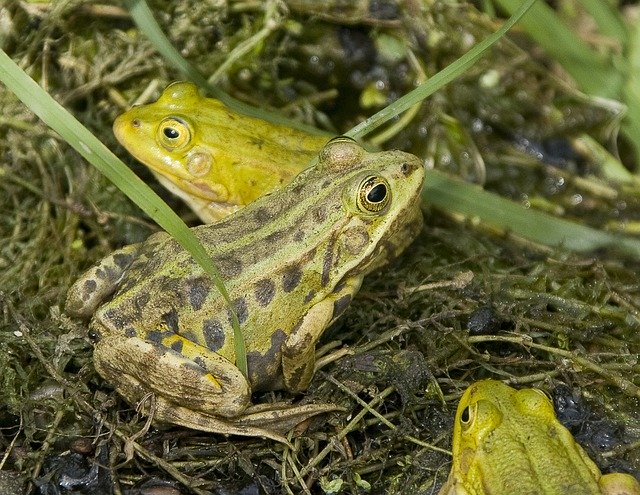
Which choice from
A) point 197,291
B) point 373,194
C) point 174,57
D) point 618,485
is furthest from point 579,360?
point 174,57

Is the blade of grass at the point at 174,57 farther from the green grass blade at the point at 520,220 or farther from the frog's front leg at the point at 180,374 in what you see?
the frog's front leg at the point at 180,374

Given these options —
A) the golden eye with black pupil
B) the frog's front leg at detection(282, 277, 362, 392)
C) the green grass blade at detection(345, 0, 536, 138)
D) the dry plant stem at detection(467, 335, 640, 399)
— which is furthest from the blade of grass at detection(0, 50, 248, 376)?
the dry plant stem at detection(467, 335, 640, 399)

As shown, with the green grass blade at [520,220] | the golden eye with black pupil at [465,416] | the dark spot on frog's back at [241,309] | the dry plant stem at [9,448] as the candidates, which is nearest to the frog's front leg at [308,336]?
the dark spot on frog's back at [241,309]

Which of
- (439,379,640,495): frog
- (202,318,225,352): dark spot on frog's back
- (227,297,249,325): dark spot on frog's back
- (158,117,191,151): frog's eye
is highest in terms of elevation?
(158,117,191,151): frog's eye

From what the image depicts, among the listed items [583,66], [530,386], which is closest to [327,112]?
[583,66]

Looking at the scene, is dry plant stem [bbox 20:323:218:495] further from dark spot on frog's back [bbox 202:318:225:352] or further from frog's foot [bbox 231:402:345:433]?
dark spot on frog's back [bbox 202:318:225:352]

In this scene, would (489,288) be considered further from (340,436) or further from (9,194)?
(9,194)

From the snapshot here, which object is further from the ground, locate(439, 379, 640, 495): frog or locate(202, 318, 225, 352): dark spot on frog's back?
locate(202, 318, 225, 352): dark spot on frog's back
